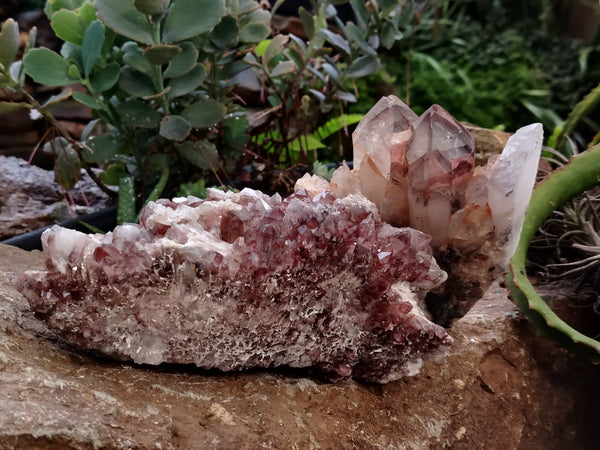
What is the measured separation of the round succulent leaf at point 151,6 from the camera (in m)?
0.96

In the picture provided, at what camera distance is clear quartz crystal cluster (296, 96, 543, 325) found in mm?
831

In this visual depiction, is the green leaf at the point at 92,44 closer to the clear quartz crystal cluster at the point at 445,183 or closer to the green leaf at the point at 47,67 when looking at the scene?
the green leaf at the point at 47,67

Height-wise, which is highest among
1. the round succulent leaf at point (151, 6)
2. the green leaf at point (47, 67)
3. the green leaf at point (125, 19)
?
the round succulent leaf at point (151, 6)

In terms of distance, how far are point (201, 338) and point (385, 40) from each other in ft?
3.25

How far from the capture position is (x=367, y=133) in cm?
89

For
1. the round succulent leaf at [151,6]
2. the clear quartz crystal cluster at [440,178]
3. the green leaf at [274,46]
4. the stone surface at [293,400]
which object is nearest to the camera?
the stone surface at [293,400]

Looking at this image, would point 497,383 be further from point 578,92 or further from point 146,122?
point 578,92

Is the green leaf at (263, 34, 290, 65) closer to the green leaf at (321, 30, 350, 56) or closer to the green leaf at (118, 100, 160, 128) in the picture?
the green leaf at (321, 30, 350, 56)

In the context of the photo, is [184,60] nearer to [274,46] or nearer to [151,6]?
[151,6]

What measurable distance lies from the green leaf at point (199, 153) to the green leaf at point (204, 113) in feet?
0.28

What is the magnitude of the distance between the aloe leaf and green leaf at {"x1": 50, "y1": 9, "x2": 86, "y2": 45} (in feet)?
3.02

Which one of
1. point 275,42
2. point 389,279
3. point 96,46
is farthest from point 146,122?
point 389,279

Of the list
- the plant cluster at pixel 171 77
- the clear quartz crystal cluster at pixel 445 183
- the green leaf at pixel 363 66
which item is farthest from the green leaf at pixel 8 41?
the green leaf at pixel 363 66

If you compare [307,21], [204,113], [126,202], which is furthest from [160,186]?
[307,21]
